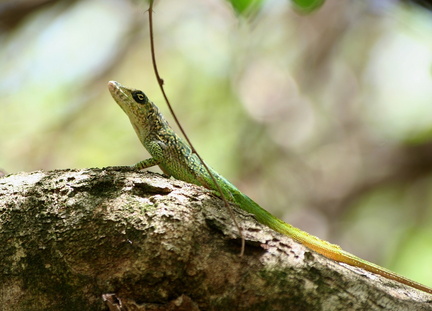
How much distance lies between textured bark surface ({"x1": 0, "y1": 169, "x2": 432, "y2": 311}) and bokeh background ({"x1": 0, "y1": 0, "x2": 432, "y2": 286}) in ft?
23.1

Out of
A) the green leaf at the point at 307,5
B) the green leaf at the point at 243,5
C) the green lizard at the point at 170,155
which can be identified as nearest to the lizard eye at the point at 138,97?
the green lizard at the point at 170,155

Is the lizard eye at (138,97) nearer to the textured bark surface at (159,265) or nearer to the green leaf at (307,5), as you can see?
the textured bark surface at (159,265)

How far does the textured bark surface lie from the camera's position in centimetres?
249

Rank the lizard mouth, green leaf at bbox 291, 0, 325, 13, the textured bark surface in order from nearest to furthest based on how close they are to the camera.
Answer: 1. the textured bark surface
2. green leaf at bbox 291, 0, 325, 13
3. the lizard mouth

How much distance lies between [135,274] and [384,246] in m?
8.95

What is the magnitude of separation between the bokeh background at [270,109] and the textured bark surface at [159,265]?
704 cm

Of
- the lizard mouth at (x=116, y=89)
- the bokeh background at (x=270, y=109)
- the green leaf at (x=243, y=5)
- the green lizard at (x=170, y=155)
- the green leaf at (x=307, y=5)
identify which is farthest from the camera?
the bokeh background at (x=270, y=109)

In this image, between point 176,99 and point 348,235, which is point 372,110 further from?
point 176,99

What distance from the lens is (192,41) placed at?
11555 millimetres

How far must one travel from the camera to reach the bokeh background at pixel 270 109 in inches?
389

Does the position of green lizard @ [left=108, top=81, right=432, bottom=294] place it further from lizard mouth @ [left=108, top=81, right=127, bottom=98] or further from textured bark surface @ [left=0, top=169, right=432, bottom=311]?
textured bark surface @ [left=0, top=169, right=432, bottom=311]

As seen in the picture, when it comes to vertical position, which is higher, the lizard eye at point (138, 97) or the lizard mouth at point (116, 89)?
the lizard mouth at point (116, 89)

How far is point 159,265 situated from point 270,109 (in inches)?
319

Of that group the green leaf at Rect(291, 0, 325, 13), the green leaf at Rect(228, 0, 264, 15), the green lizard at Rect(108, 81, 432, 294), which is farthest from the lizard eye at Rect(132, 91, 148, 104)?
the green leaf at Rect(291, 0, 325, 13)
